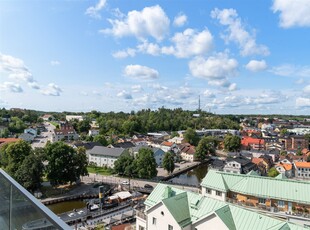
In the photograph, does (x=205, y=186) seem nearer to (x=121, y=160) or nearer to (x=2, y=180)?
(x=2, y=180)

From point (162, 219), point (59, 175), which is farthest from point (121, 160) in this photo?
point (162, 219)

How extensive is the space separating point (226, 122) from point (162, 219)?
7101cm

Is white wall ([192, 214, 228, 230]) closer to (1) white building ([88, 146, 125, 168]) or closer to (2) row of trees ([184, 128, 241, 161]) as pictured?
(1) white building ([88, 146, 125, 168])

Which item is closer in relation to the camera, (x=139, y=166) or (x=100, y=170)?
(x=139, y=166)

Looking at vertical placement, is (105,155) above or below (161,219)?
below

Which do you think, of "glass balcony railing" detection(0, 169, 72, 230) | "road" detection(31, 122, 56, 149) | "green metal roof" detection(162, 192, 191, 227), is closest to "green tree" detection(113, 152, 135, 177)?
"green metal roof" detection(162, 192, 191, 227)

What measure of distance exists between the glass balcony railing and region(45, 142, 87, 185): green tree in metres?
20.4

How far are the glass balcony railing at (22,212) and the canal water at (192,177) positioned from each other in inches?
1006

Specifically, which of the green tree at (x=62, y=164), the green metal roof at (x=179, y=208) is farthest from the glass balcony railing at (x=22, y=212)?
the green tree at (x=62, y=164)

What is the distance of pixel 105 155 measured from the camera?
31.2 meters

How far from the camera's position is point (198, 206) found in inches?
383

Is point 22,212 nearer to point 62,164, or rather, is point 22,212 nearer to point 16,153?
point 62,164

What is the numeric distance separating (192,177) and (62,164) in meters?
14.8

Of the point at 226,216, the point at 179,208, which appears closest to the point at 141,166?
the point at 179,208
